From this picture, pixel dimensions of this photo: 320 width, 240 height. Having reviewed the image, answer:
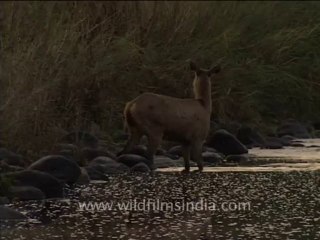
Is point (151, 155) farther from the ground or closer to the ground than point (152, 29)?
closer to the ground

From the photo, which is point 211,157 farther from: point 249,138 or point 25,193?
point 25,193

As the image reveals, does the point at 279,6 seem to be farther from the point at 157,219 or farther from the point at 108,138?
the point at 157,219

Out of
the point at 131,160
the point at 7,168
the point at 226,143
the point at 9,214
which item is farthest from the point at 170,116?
the point at 9,214

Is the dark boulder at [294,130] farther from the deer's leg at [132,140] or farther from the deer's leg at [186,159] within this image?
the deer's leg at [186,159]

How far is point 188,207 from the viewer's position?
33.6 feet

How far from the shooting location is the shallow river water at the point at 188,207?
29.0ft

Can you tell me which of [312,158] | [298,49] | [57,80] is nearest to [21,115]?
[57,80]

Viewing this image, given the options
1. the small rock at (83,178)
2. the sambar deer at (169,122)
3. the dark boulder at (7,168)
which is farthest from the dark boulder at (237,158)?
the dark boulder at (7,168)

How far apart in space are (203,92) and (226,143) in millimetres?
1778

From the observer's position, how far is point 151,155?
534 inches

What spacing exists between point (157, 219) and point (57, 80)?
411cm

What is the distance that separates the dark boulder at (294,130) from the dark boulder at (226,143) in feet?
8.28

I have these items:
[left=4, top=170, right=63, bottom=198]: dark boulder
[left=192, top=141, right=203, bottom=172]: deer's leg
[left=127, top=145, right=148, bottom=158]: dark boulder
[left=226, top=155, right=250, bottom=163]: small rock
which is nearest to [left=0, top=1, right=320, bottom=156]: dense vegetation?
[left=127, top=145, right=148, bottom=158]: dark boulder

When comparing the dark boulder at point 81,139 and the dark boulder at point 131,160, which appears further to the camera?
the dark boulder at point 81,139
